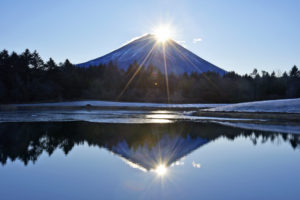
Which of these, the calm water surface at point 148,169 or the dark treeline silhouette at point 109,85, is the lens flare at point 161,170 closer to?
the calm water surface at point 148,169

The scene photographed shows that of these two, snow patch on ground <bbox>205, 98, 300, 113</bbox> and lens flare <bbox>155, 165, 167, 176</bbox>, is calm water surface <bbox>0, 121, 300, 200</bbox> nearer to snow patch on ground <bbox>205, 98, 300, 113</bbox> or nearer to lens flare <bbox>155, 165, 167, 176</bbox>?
lens flare <bbox>155, 165, 167, 176</bbox>

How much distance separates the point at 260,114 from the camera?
3002 cm

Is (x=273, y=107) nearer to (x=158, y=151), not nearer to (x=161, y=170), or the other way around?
(x=158, y=151)

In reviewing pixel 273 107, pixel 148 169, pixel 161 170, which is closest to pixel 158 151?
pixel 148 169

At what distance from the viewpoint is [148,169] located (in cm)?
863

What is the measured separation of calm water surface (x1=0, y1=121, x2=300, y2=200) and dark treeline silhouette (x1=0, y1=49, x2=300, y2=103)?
70.2 meters

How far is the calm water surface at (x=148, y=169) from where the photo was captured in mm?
6367

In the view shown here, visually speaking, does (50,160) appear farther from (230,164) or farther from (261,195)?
(261,195)

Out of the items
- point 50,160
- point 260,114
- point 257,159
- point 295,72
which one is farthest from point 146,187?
point 295,72

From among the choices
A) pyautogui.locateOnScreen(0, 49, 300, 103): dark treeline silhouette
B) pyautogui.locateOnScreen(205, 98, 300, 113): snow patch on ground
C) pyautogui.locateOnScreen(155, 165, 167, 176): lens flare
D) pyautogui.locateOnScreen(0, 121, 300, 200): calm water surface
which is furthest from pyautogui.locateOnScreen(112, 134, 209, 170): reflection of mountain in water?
pyautogui.locateOnScreen(0, 49, 300, 103): dark treeline silhouette

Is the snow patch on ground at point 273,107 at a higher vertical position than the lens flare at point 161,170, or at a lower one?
higher

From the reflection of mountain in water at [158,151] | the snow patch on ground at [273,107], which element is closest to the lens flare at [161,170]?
the reflection of mountain in water at [158,151]

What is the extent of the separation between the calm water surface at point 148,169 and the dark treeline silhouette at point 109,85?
70.2 m

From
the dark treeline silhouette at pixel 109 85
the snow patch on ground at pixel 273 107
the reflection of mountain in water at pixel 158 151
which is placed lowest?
the reflection of mountain in water at pixel 158 151
